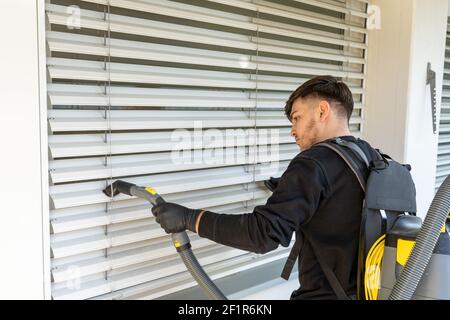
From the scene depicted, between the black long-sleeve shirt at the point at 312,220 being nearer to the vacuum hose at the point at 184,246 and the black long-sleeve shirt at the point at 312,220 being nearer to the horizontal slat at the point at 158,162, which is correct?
the vacuum hose at the point at 184,246

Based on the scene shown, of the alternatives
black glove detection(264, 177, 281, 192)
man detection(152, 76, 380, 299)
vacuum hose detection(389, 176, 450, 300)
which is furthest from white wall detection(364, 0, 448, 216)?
vacuum hose detection(389, 176, 450, 300)

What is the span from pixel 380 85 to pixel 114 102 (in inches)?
61.0

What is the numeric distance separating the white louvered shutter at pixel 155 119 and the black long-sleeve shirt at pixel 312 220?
39 cm

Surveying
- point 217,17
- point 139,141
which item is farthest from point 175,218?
point 217,17

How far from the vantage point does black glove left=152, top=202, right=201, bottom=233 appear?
1.31 meters

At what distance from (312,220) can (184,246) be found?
15.2 inches

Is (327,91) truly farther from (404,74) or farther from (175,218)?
(404,74)

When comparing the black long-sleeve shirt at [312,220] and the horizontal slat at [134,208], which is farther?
the horizontal slat at [134,208]

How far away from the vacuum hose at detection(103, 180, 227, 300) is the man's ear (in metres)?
0.57

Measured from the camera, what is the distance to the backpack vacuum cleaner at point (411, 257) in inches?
47.1

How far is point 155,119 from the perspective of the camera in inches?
62.5
